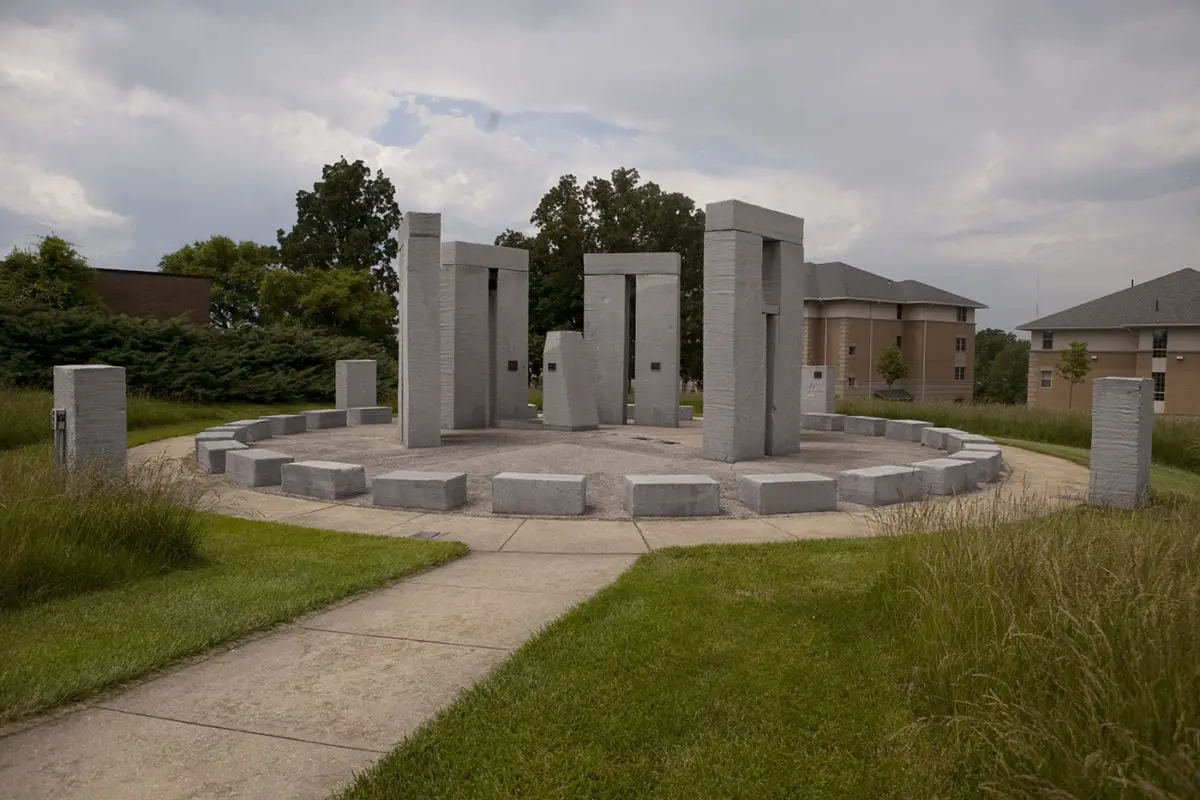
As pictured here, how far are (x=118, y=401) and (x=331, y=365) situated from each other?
1942 centimetres

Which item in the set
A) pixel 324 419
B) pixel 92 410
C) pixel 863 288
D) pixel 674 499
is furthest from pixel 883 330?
pixel 92 410

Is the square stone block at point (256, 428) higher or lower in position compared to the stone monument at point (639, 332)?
lower

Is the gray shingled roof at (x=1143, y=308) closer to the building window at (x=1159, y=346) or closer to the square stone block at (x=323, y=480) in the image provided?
the building window at (x=1159, y=346)

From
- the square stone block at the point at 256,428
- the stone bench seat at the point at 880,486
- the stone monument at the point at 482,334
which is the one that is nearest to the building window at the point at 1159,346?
the stone monument at the point at 482,334

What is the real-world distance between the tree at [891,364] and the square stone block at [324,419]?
40.9m

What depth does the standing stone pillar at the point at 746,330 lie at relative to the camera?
1216 centimetres

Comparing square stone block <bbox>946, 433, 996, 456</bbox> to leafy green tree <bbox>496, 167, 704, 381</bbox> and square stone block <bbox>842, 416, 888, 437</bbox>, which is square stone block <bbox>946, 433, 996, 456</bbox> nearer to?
square stone block <bbox>842, 416, 888, 437</bbox>

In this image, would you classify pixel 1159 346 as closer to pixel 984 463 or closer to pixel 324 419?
pixel 984 463

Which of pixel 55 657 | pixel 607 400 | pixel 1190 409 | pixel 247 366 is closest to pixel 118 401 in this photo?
pixel 55 657

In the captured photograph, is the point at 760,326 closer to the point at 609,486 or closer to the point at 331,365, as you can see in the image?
the point at 609,486

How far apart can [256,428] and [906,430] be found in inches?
533

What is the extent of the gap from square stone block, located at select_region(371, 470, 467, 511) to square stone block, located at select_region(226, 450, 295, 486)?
2.08m

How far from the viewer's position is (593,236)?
37.0m

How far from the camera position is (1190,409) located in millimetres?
43031
